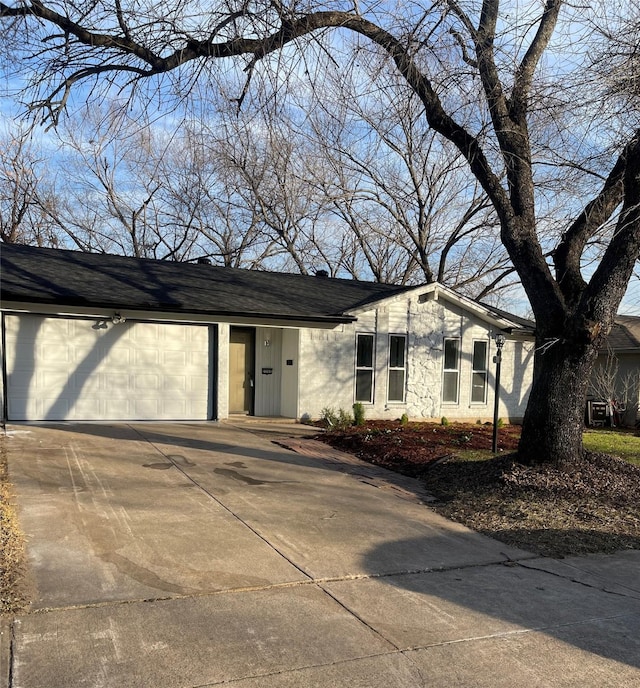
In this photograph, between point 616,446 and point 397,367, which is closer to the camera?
point 616,446

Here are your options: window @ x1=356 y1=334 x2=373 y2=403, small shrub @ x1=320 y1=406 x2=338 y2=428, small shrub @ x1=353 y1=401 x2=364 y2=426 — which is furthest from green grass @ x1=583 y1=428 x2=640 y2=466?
small shrub @ x1=320 y1=406 x2=338 y2=428

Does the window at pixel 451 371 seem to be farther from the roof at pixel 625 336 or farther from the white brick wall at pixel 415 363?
the roof at pixel 625 336

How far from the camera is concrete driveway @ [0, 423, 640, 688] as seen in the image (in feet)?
11.4

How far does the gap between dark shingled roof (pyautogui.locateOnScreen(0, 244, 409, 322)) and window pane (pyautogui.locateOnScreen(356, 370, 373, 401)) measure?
1683 millimetres

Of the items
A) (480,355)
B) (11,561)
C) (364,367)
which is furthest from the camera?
(480,355)

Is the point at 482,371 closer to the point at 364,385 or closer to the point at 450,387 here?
the point at 450,387

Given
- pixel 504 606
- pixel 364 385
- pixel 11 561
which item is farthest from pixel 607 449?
pixel 11 561

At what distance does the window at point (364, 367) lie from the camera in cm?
1544

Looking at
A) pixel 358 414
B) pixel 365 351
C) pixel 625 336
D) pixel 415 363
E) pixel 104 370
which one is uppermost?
pixel 625 336

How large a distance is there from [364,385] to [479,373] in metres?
3.49

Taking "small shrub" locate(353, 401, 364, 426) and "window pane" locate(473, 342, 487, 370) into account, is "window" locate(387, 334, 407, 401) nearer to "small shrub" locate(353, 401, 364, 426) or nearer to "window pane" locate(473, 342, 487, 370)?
"small shrub" locate(353, 401, 364, 426)

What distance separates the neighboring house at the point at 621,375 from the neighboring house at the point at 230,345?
4.10 metres

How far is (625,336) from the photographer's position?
71.1 feet

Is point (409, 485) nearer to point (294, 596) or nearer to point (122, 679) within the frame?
point (294, 596)
